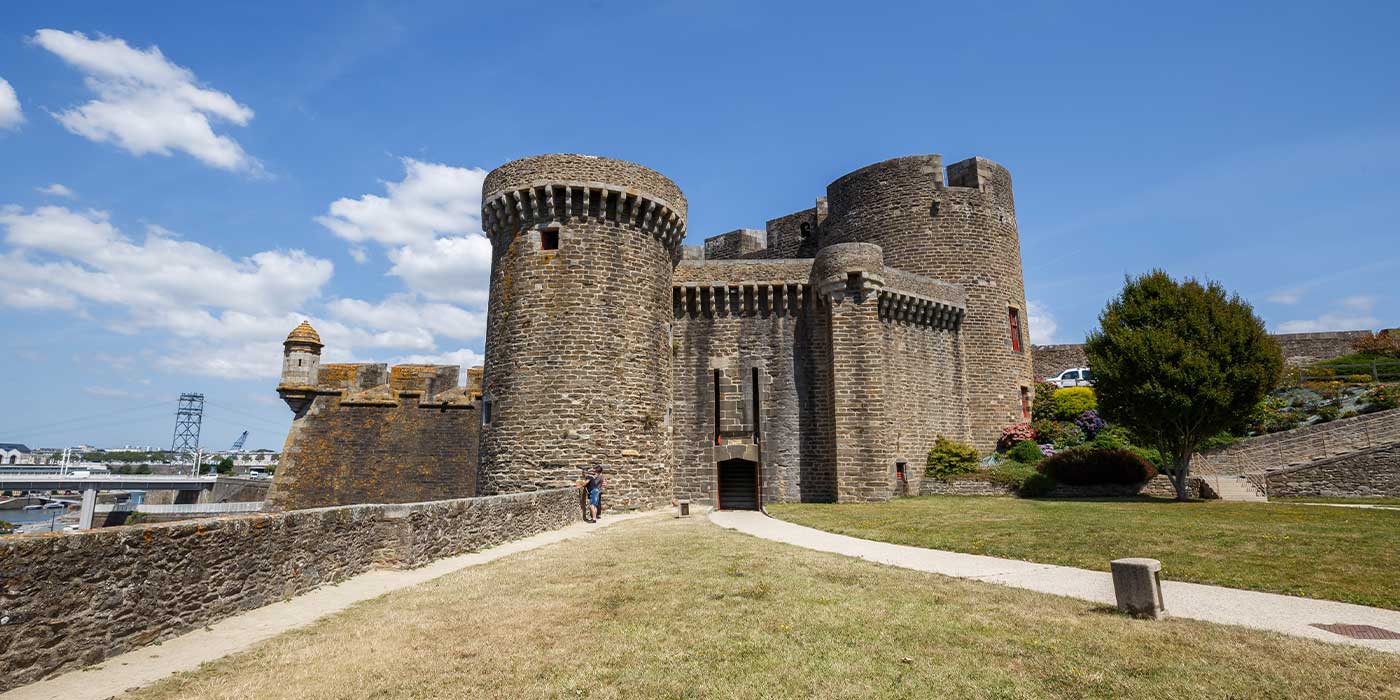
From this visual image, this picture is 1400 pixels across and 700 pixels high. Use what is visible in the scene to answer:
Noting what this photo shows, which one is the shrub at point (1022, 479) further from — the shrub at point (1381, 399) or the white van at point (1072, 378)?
the white van at point (1072, 378)

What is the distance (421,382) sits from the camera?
27.3 meters

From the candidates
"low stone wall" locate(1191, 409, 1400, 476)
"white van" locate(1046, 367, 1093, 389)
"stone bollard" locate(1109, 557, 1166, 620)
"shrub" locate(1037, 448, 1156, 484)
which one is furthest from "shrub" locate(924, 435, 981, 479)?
"stone bollard" locate(1109, 557, 1166, 620)

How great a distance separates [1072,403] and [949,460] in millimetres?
8334

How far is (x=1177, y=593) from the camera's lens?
8.14 m

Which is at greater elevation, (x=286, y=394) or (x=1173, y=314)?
(x=1173, y=314)

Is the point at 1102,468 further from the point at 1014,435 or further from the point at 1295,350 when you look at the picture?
the point at 1295,350

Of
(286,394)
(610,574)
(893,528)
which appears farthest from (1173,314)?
(286,394)

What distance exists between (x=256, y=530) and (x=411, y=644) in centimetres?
335

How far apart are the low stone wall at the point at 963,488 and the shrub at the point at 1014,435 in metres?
4.15

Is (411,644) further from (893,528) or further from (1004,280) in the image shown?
(1004,280)

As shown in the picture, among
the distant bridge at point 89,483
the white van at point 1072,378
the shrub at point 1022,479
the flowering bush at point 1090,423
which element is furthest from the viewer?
the white van at point 1072,378

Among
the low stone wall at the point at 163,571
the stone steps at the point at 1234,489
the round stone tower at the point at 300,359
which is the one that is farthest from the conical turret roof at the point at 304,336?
the stone steps at the point at 1234,489

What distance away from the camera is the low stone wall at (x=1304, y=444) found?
23312 millimetres

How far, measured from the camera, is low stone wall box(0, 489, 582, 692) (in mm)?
5672
